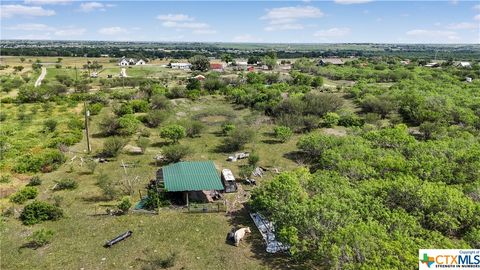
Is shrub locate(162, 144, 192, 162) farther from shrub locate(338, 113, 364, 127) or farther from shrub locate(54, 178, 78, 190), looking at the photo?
shrub locate(338, 113, 364, 127)

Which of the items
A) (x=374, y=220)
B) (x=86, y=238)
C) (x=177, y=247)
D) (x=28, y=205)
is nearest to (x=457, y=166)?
(x=374, y=220)

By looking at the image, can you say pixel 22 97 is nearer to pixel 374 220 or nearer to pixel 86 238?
pixel 86 238

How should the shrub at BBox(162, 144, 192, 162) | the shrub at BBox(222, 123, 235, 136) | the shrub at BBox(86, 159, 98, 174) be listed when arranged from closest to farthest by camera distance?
the shrub at BBox(86, 159, 98, 174) < the shrub at BBox(162, 144, 192, 162) < the shrub at BBox(222, 123, 235, 136)

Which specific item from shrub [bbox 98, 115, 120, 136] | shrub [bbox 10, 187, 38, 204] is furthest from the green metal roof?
shrub [bbox 98, 115, 120, 136]

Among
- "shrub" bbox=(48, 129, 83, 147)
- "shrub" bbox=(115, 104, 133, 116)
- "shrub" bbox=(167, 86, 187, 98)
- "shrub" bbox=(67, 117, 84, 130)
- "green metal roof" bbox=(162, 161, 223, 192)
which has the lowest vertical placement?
"green metal roof" bbox=(162, 161, 223, 192)

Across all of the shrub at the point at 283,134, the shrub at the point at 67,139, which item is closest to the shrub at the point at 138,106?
the shrub at the point at 67,139

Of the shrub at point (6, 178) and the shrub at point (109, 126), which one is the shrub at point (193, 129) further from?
the shrub at point (6, 178)
